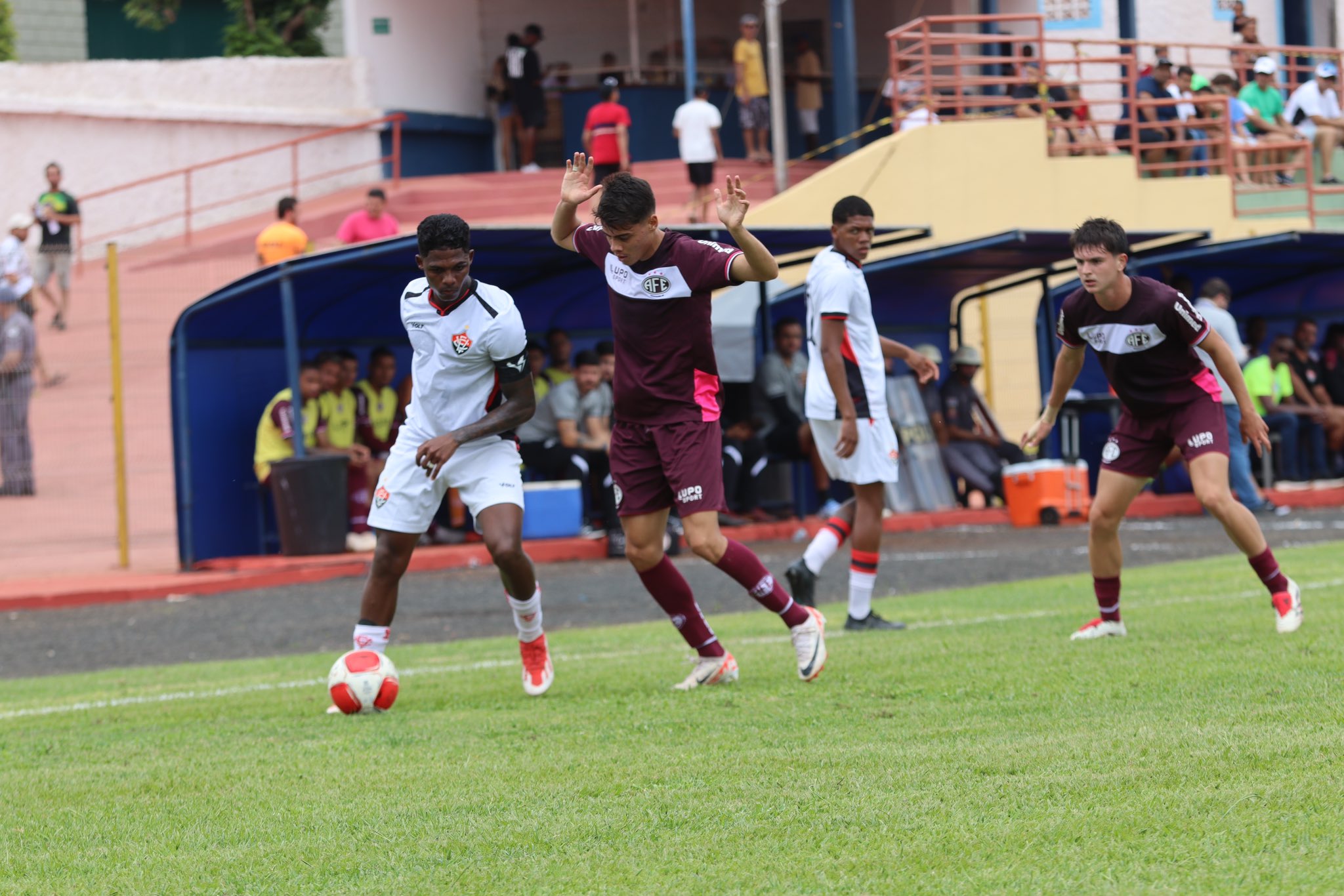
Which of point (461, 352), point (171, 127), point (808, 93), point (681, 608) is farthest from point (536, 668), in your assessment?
point (808, 93)

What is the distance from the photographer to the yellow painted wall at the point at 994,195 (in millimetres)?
22031

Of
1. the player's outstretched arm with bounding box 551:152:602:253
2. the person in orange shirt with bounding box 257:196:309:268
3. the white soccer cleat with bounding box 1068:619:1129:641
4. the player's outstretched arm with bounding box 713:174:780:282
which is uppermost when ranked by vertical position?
the person in orange shirt with bounding box 257:196:309:268

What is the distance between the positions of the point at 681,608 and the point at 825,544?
7.90 ft

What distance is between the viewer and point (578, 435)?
16641mm

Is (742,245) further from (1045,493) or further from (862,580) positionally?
(1045,493)

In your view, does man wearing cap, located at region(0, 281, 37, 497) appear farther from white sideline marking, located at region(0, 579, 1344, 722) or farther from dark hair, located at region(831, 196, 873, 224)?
dark hair, located at region(831, 196, 873, 224)

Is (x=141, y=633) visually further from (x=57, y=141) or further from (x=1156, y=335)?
(x=57, y=141)

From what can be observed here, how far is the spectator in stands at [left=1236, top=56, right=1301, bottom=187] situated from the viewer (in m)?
25.6

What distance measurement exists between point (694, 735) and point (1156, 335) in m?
3.19

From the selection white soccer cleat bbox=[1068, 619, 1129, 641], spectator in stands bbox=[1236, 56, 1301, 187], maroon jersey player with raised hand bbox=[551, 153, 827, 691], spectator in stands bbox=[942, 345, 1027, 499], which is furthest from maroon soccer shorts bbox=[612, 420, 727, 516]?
spectator in stands bbox=[1236, 56, 1301, 187]

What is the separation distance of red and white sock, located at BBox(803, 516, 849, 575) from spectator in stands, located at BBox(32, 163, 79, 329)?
13.1 metres

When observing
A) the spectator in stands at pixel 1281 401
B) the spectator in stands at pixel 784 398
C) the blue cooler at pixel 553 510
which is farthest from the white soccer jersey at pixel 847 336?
the spectator in stands at pixel 1281 401

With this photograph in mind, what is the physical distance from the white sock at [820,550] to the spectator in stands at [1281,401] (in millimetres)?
10996

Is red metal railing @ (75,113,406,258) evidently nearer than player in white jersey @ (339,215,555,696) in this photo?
No
